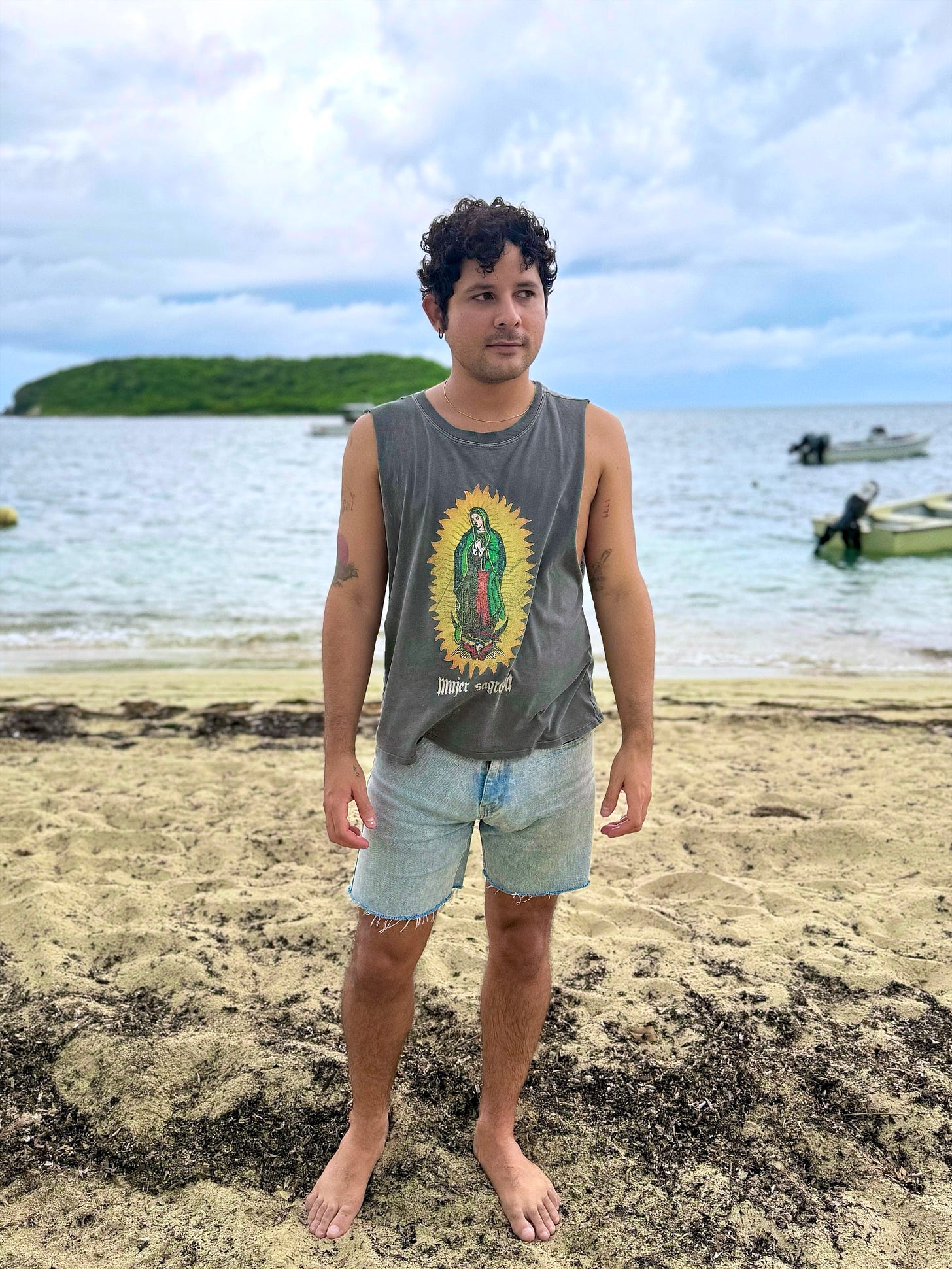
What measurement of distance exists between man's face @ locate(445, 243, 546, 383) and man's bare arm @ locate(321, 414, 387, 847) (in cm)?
28

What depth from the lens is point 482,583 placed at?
197 cm

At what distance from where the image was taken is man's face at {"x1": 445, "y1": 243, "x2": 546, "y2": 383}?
193 centimetres

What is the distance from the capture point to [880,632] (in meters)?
10.6

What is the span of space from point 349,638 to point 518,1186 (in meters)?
1.39

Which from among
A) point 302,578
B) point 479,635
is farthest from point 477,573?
point 302,578

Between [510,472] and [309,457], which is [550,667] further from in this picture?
[309,457]

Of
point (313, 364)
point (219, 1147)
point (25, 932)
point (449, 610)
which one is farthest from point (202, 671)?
point (313, 364)

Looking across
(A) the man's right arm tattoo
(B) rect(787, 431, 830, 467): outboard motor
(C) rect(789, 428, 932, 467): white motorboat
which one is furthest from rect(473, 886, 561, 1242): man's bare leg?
(B) rect(787, 431, 830, 467): outboard motor

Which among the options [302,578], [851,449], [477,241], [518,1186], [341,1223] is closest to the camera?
[477,241]

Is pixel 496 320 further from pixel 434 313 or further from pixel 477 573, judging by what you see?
pixel 477 573

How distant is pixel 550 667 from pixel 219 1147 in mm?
1548

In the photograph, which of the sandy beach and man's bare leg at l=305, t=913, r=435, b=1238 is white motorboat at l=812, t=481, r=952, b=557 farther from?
man's bare leg at l=305, t=913, r=435, b=1238

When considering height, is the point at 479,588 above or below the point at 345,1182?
above

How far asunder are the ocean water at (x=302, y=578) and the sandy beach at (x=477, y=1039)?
15.3 ft
